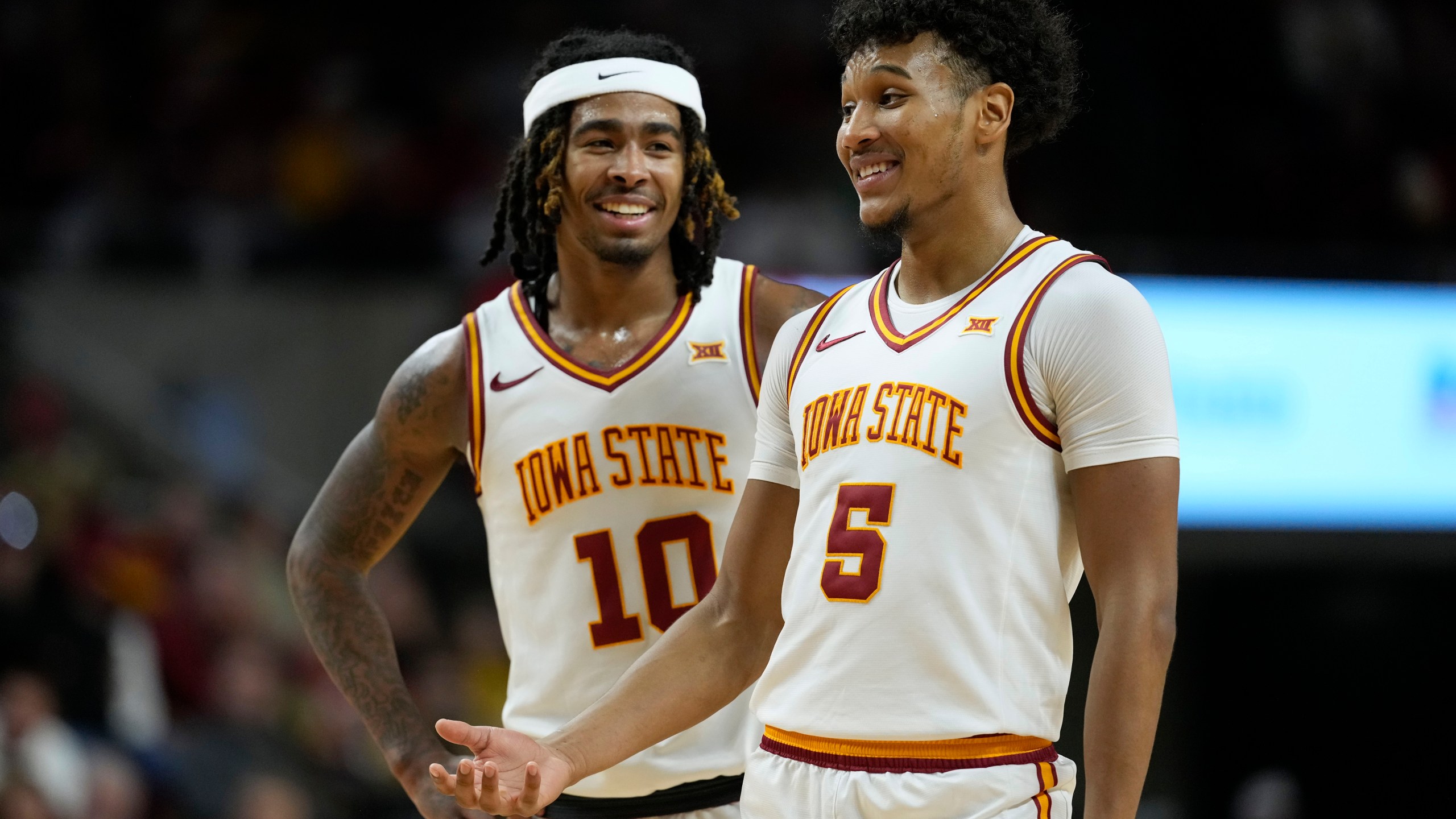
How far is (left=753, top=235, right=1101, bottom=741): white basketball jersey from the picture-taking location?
2.85 metres

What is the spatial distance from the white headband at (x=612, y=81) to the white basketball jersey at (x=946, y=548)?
1469 mm

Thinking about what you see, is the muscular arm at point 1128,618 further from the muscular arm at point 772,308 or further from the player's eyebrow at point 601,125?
the player's eyebrow at point 601,125

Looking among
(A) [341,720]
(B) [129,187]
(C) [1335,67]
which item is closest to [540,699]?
(A) [341,720]

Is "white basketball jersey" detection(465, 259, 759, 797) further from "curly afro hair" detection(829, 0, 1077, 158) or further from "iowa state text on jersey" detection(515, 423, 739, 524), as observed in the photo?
"curly afro hair" detection(829, 0, 1077, 158)

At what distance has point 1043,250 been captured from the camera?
302 cm

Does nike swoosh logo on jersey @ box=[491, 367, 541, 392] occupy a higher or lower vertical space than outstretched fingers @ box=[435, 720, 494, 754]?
higher

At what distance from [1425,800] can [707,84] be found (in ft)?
23.8

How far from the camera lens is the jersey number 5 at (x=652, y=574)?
3.97 meters

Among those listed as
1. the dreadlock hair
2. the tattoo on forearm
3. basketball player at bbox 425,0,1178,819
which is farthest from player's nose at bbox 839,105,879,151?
the tattoo on forearm

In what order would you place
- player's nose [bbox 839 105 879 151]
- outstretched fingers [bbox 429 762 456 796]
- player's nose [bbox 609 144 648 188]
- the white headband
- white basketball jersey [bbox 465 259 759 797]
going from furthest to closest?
1. the white headband
2. player's nose [bbox 609 144 648 188]
3. white basketball jersey [bbox 465 259 759 797]
4. player's nose [bbox 839 105 879 151]
5. outstretched fingers [bbox 429 762 456 796]

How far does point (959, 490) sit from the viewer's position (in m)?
2.86

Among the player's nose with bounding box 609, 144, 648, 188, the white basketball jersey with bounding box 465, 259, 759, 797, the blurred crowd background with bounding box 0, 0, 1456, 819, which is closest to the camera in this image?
the white basketball jersey with bounding box 465, 259, 759, 797

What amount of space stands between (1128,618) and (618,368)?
1.78 meters

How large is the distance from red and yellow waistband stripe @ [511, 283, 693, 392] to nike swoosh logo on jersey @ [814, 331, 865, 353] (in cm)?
94
